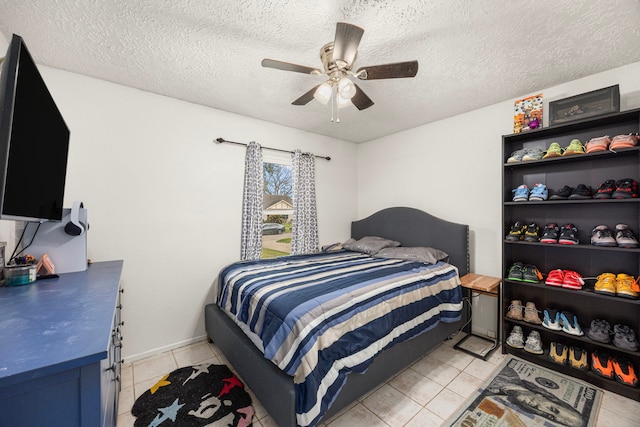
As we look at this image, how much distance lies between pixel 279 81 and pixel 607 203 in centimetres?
313

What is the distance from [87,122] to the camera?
7.61 feet

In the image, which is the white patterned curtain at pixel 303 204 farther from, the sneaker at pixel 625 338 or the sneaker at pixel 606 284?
the sneaker at pixel 625 338

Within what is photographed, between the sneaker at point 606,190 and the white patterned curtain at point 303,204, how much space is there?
116 inches

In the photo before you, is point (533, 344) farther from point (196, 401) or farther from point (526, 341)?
point (196, 401)

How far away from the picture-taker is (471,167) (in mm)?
3135

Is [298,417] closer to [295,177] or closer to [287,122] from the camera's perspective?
[295,177]

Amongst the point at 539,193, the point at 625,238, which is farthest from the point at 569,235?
the point at 539,193

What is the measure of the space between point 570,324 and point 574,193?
1150 mm

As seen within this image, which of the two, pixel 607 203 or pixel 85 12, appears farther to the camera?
pixel 607 203

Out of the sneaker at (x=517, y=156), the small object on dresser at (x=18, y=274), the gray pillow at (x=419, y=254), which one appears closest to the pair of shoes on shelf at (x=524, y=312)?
the gray pillow at (x=419, y=254)

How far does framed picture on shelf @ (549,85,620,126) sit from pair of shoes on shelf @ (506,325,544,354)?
1.98 metres

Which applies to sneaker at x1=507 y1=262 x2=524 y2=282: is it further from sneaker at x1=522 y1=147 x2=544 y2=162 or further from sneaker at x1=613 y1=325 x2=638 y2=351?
sneaker at x1=522 y1=147 x2=544 y2=162

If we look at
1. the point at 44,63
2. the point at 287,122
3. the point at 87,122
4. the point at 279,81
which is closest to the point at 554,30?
the point at 279,81

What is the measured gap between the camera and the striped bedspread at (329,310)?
151cm
